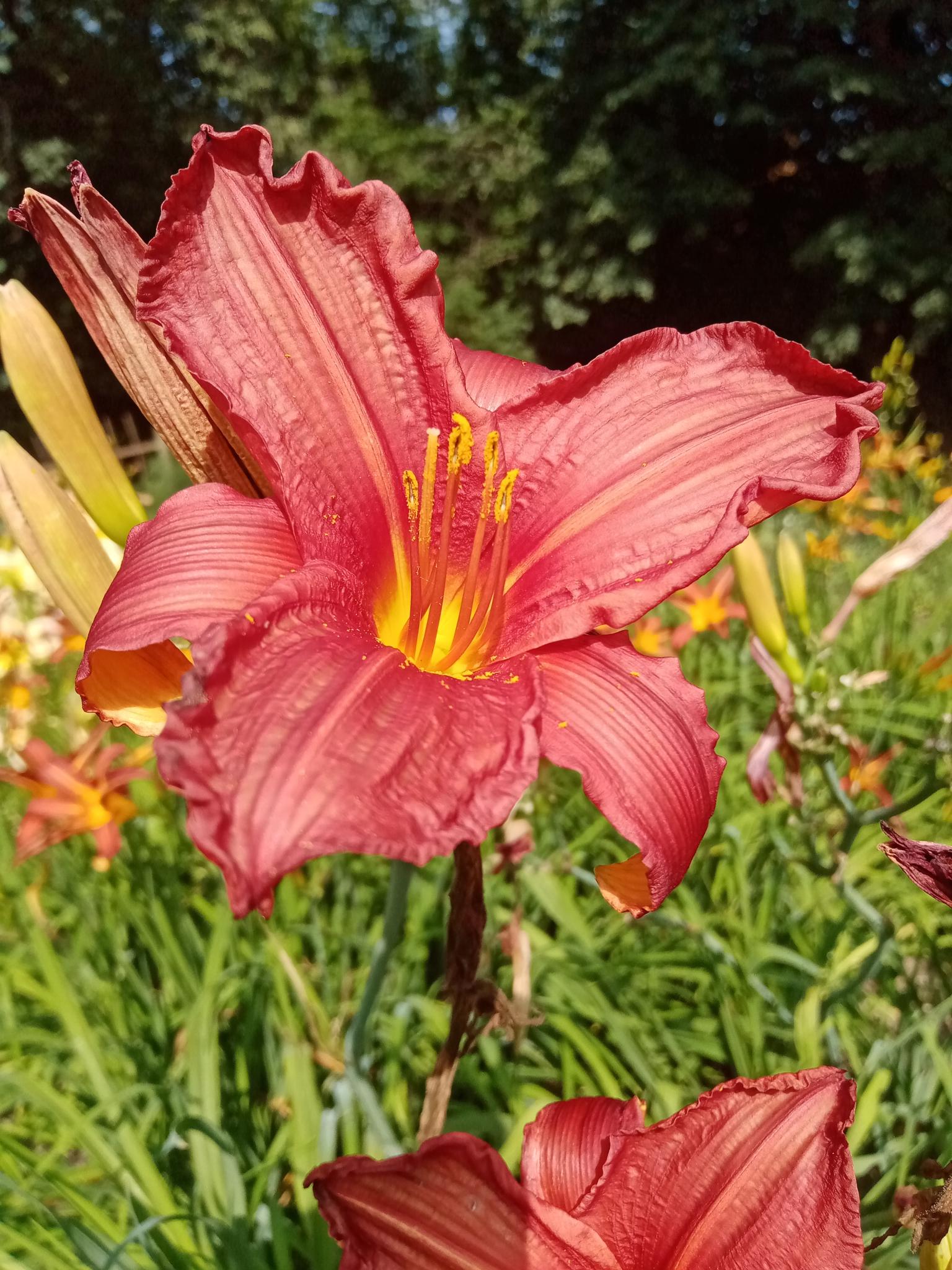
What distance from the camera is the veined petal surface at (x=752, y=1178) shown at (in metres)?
0.61

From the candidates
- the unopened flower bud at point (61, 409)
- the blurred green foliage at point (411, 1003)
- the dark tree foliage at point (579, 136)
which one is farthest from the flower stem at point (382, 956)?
the dark tree foliage at point (579, 136)

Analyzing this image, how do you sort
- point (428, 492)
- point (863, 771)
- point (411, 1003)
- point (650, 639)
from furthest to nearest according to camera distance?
point (650, 639) → point (863, 771) → point (411, 1003) → point (428, 492)

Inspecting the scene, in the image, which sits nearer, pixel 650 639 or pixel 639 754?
pixel 639 754

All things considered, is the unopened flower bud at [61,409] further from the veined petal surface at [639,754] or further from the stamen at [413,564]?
the veined petal surface at [639,754]

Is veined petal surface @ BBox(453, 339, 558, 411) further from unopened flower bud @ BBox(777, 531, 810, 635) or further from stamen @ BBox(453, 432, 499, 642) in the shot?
unopened flower bud @ BBox(777, 531, 810, 635)

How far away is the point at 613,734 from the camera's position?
0.55 metres

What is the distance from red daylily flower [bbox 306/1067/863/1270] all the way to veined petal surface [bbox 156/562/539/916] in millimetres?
255

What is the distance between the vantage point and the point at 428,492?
68cm

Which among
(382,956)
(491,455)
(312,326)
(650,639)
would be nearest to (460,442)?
(491,455)

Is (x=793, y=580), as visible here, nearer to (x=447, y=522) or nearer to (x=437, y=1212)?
(x=447, y=522)

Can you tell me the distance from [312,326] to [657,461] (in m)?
0.29

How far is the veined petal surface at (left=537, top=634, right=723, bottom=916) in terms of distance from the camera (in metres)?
0.52

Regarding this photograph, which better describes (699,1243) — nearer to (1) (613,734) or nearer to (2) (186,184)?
(1) (613,734)

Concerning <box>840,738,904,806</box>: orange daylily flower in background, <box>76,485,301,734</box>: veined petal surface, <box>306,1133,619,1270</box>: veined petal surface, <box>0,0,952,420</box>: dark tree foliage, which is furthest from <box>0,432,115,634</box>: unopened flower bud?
<box>0,0,952,420</box>: dark tree foliage
